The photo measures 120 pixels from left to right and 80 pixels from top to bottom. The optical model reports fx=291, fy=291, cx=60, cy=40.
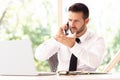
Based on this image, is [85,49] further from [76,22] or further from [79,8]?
[79,8]

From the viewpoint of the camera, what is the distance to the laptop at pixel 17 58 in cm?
170

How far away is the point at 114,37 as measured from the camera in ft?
14.3

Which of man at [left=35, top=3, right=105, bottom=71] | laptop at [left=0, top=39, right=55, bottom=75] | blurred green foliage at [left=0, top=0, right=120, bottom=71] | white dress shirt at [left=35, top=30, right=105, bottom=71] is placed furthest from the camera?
blurred green foliage at [left=0, top=0, right=120, bottom=71]

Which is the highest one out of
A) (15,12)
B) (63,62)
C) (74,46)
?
(15,12)

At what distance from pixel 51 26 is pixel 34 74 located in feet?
8.53

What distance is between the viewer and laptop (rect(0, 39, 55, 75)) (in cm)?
170

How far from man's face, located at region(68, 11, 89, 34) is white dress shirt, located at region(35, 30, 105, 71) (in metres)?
0.08

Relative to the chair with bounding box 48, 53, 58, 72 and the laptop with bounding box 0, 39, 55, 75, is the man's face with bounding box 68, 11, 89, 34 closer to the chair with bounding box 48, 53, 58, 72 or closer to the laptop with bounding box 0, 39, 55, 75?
the chair with bounding box 48, 53, 58, 72

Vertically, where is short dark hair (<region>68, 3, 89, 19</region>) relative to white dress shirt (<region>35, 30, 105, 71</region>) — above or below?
above

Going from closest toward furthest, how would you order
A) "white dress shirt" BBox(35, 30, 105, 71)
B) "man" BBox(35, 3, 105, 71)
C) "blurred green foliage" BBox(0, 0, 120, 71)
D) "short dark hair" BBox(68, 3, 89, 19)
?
1. "white dress shirt" BBox(35, 30, 105, 71)
2. "man" BBox(35, 3, 105, 71)
3. "short dark hair" BBox(68, 3, 89, 19)
4. "blurred green foliage" BBox(0, 0, 120, 71)

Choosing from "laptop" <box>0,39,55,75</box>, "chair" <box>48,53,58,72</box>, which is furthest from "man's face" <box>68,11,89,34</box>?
"laptop" <box>0,39,55,75</box>

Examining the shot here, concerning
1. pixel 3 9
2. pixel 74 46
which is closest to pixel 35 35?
pixel 3 9

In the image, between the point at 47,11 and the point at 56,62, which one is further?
the point at 47,11

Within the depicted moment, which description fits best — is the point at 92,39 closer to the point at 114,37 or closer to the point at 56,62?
the point at 56,62
